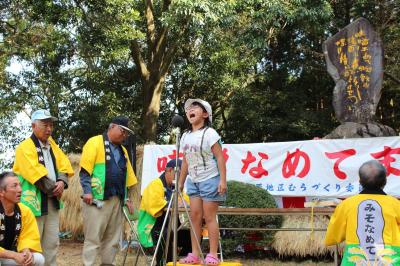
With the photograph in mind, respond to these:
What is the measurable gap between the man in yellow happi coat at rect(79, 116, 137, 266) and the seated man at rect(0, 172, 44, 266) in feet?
3.17

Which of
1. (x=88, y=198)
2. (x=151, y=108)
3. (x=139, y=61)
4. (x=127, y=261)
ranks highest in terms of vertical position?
(x=139, y=61)

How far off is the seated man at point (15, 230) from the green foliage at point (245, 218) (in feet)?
12.2

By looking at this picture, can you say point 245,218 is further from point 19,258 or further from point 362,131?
point 19,258

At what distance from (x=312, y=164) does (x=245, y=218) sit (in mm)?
1346

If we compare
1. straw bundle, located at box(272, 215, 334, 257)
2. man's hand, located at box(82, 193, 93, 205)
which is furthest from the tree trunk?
man's hand, located at box(82, 193, 93, 205)

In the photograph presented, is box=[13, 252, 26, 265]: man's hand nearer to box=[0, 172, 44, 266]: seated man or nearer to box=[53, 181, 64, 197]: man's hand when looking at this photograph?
box=[0, 172, 44, 266]: seated man

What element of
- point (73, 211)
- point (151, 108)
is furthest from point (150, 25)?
point (73, 211)

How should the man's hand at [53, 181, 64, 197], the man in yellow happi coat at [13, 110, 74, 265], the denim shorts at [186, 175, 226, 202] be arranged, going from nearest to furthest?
the denim shorts at [186, 175, 226, 202] < the man in yellow happi coat at [13, 110, 74, 265] < the man's hand at [53, 181, 64, 197]

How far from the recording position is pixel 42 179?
4.58m

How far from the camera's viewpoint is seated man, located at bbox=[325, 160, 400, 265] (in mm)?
3316

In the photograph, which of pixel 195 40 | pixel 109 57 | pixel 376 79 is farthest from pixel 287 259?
pixel 195 40

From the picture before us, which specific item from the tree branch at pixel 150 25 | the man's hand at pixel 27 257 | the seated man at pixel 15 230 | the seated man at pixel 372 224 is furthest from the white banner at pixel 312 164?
the tree branch at pixel 150 25

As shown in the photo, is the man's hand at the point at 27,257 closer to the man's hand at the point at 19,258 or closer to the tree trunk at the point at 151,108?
the man's hand at the point at 19,258

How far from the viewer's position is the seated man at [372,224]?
332 cm
